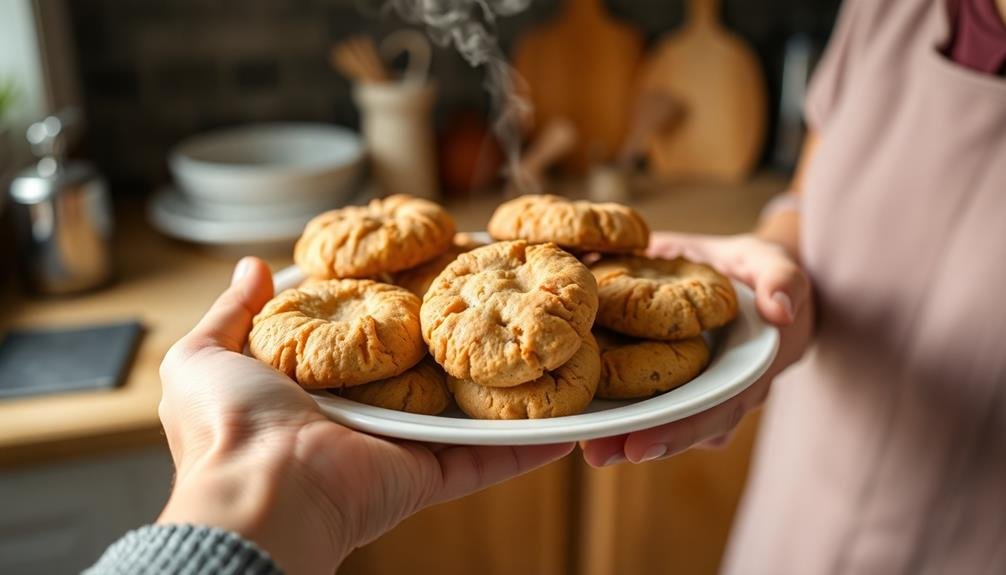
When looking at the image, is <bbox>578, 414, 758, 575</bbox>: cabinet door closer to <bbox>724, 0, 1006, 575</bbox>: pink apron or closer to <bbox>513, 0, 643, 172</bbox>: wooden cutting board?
<bbox>724, 0, 1006, 575</bbox>: pink apron

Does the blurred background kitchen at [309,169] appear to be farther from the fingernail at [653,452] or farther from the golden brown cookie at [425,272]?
the fingernail at [653,452]

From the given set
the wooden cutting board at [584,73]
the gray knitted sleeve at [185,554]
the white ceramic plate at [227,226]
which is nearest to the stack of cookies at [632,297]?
the gray knitted sleeve at [185,554]

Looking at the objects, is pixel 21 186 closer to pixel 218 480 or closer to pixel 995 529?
pixel 218 480

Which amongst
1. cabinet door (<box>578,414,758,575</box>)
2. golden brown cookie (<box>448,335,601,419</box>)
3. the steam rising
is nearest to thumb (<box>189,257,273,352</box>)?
golden brown cookie (<box>448,335,601,419</box>)

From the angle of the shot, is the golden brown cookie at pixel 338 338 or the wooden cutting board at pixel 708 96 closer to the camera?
the golden brown cookie at pixel 338 338

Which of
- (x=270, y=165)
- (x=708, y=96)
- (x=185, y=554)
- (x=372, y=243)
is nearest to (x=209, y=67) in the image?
(x=270, y=165)
